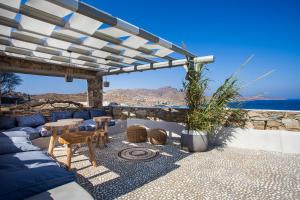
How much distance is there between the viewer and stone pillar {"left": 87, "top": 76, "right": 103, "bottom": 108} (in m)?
7.40

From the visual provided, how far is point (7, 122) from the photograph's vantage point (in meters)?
4.34

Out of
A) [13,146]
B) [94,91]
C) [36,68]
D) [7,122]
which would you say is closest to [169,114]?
[94,91]

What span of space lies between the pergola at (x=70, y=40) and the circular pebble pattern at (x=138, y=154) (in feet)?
7.51

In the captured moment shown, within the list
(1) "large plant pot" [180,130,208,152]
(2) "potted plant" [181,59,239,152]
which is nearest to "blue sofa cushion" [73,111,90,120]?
(2) "potted plant" [181,59,239,152]

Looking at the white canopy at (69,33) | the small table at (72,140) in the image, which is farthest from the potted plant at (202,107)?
the small table at (72,140)

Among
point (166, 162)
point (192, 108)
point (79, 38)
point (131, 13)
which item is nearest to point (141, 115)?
point (192, 108)

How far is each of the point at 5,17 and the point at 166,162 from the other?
11.6 ft

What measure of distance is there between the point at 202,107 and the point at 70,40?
3223 millimetres

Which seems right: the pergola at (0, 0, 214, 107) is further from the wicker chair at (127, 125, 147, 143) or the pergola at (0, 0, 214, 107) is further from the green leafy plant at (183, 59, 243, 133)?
the wicker chair at (127, 125, 147, 143)

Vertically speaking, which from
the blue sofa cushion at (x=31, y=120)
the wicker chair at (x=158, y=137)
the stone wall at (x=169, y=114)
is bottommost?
the wicker chair at (x=158, y=137)

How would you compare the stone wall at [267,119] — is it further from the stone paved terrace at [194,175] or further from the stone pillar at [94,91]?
the stone pillar at [94,91]

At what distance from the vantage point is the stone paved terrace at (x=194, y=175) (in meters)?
2.40

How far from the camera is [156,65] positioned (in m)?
5.46

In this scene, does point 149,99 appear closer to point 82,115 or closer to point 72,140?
point 82,115
